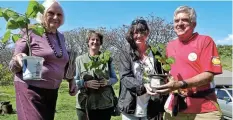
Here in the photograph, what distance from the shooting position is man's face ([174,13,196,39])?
8.41ft

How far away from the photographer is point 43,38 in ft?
8.64

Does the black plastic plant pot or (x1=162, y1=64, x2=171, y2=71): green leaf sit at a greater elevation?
(x1=162, y1=64, x2=171, y2=71): green leaf

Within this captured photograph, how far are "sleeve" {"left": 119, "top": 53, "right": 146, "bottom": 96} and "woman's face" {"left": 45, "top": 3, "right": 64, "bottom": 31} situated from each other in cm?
86

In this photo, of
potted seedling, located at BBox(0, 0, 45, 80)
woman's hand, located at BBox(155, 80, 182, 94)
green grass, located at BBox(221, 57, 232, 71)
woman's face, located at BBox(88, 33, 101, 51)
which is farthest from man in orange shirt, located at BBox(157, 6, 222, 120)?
green grass, located at BBox(221, 57, 232, 71)

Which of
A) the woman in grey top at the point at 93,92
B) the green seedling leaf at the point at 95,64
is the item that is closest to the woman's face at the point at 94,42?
the woman in grey top at the point at 93,92

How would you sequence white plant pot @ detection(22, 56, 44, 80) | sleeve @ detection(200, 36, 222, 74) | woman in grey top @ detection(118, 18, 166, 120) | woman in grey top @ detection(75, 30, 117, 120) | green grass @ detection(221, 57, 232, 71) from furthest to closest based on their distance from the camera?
green grass @ detection(221, 57, 232, 71)
woman in grey top @ detection(75, 30, 117, 120)
woman in grey top @ detection(118, 18, 166, 120)
sleeve @ detection(200, 36, 222, 74)
white plant pot @ detection(22, 56, 44, 80)

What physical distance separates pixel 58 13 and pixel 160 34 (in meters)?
10.7

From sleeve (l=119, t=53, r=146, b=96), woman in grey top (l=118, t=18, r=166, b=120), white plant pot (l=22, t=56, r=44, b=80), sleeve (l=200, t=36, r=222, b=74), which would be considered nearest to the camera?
white plant pot (l=22, t=56, r=44, b=80)

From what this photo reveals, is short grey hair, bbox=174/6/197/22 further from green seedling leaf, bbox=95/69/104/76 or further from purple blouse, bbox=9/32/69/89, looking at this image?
green seedling leaf, bbox=95/69/104/76

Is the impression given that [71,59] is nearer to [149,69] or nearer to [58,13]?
[58,13]

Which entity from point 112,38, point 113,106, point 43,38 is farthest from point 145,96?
point 112,38

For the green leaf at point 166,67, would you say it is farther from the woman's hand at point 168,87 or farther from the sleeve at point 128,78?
the sleeve at point 128,78

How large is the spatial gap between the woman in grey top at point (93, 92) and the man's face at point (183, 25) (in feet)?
4.42

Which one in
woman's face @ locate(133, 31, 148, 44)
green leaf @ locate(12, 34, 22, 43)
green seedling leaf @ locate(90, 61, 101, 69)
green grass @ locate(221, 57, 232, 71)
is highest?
green grass @ locate(221, 57, 232, 71)
